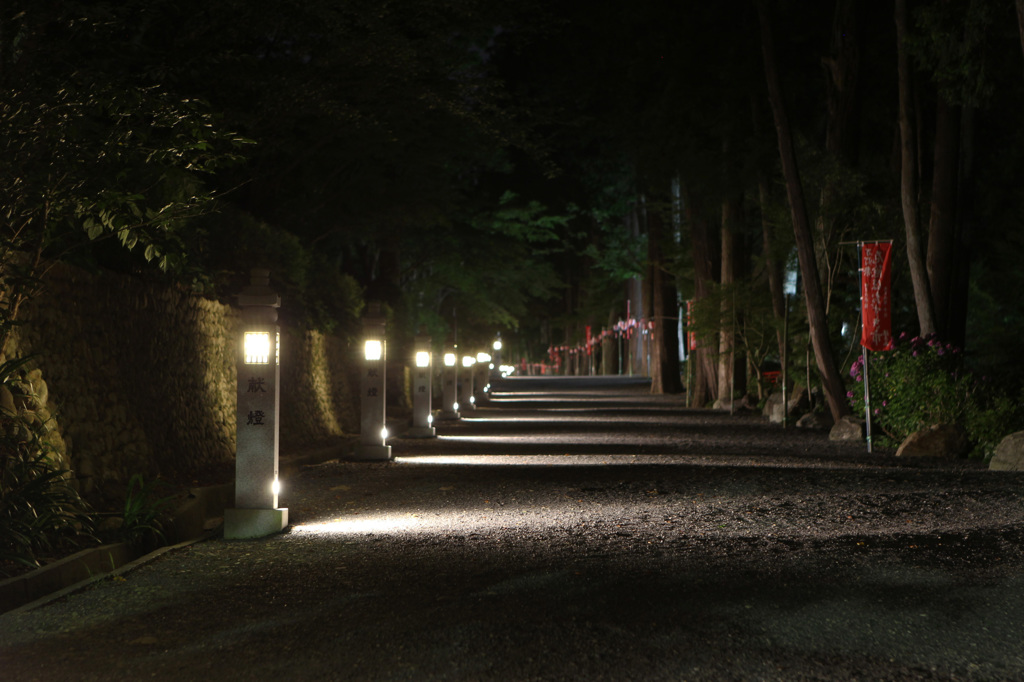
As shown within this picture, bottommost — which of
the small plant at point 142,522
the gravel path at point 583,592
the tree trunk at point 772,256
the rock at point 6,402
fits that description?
the gravel path at point 583,592

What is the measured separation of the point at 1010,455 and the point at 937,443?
2416 millimetres

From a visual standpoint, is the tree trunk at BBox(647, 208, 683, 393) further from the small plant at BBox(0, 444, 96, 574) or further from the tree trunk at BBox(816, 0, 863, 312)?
the small plant at BBox(0, 444, 96, 574)

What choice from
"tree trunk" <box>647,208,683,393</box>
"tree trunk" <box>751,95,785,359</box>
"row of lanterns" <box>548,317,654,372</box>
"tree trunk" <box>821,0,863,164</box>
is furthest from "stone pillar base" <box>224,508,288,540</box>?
"row of lanterns" <box>548,317,654,372</box>

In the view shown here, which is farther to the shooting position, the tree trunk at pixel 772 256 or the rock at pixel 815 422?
the tree trunk at pixel 772 256

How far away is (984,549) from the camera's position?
7855 mm

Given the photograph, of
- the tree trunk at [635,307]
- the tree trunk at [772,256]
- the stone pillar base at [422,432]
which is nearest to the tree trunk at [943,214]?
the tree trunk at [772,256]

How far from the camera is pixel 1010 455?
13453 millimetres

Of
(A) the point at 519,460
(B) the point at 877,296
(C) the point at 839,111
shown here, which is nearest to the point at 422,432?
(A) the point at 519,460

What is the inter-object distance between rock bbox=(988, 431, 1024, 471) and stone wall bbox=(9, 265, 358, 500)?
1004cm

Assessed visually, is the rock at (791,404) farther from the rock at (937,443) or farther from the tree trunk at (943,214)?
the rock at (937,443)

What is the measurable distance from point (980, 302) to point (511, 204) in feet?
65.4

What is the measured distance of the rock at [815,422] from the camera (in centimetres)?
2323

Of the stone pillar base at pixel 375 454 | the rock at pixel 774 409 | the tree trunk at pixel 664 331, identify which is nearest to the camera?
the stone pillar base at pixel 375 454

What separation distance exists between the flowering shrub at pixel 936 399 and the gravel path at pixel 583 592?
2964 mm
